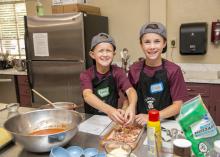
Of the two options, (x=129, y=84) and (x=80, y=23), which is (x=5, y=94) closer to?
(x=80, y=23)

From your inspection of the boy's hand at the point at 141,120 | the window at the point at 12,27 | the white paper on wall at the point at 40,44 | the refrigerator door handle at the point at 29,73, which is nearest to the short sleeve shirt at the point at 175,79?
the boy's hand at the point at 141,120

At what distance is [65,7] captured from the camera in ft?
9.56

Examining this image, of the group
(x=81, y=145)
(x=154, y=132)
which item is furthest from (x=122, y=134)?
(x=154, y=132)

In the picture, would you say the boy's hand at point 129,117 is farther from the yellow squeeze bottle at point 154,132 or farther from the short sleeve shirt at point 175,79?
the short sleeve shirt at point 175,79

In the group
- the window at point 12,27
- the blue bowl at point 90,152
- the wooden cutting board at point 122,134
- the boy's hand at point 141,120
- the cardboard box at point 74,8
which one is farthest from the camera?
the window at point 12,27

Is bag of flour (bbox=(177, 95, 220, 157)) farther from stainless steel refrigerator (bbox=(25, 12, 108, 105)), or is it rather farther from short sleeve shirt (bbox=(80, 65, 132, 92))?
stainless steel refrigerator (bbox=(25, 12, 108, 105))

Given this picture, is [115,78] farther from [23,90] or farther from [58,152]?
[23,90]

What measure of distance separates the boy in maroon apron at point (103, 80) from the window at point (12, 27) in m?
2.95

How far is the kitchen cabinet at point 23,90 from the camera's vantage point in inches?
134

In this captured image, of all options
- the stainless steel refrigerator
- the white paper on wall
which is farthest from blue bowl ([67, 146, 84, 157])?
the white paper on wall

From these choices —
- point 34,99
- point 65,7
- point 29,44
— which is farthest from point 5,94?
point 65,7

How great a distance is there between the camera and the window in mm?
3965

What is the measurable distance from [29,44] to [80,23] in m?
0.89

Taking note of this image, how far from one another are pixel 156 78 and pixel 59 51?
1712mm
